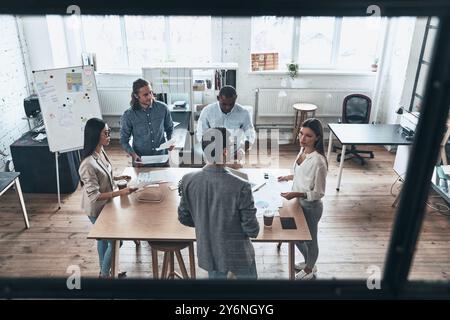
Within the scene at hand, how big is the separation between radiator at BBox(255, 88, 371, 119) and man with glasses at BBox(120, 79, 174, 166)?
299cm

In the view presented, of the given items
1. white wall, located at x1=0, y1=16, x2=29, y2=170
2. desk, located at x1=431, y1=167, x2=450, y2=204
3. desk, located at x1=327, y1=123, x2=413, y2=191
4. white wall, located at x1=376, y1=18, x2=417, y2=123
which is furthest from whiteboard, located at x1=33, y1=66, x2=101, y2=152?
white wall, located at x1=376, y1=18, x2=417, y2=123

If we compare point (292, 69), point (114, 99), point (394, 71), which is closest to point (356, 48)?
point (394, 71)

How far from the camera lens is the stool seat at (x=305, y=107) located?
606 centimetres

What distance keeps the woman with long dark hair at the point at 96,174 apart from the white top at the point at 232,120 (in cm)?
120

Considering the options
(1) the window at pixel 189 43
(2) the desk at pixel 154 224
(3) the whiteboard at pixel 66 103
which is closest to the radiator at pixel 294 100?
(1) the window at pixel 189 43

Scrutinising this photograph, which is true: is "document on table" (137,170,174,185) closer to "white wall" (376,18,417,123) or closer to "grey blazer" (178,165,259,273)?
"grey blazer" (178,165,259,273)

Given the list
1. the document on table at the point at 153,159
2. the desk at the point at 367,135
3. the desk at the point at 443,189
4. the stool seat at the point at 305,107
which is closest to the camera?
the document on table at the point at 153,159

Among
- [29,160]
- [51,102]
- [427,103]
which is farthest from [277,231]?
[29,160]

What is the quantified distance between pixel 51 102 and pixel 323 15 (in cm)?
433

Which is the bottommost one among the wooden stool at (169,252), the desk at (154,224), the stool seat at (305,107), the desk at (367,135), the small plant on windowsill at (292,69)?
the wooden stool at (169,252)

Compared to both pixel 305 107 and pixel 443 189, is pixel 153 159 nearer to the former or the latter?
pixel 443 189

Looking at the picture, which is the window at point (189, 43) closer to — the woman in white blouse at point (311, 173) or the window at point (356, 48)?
the window at point (356, 48)

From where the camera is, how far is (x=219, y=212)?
6.91ft
